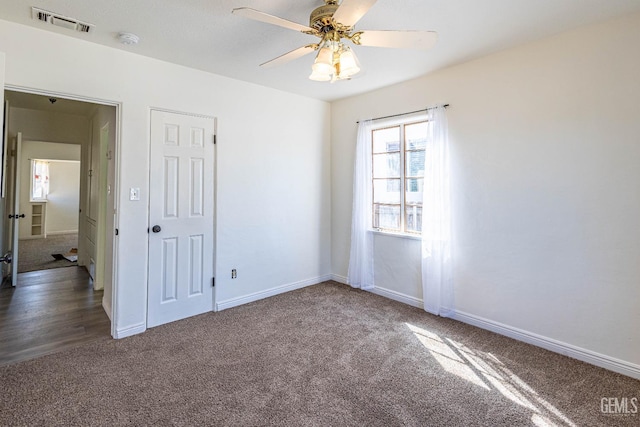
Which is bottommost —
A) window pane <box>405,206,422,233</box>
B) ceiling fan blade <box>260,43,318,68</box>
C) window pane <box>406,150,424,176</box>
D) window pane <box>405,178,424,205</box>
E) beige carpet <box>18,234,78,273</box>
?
beige carpet <box>18,234,78,273</box>

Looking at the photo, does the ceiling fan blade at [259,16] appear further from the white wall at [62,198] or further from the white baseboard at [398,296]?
the white wall at [62,198]

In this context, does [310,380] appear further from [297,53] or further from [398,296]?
[297,53]

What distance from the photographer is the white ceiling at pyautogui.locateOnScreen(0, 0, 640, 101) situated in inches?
81.1

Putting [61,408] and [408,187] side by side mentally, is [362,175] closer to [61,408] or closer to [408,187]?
[408,187]

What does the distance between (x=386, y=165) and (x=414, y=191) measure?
0.53 metres

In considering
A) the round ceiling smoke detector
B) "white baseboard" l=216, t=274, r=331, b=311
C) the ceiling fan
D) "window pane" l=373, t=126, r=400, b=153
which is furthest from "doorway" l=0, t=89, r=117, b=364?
"window pane" l=373, t=126, r=400, b=153

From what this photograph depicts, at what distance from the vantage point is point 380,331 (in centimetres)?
292

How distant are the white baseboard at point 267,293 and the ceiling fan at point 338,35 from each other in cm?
256

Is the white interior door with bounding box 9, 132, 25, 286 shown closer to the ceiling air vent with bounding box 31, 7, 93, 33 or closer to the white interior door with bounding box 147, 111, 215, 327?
the white interior door with bounding box 147, 111, 215, 327

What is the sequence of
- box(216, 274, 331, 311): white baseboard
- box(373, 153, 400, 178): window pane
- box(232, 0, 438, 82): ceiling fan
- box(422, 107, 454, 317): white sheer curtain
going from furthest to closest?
box(373, 153, 400, 178): window pane → box(216, 274, 331, 311): white baseboard → box(422, 107, 454, 317): white sheer curtain → box(232, 0, 438, 82): ceiling fan

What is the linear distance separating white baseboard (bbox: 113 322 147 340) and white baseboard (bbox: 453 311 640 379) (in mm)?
3048

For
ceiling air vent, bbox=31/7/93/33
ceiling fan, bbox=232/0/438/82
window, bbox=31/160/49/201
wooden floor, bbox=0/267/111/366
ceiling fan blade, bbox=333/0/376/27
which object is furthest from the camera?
window, bbox=31/160/49/201

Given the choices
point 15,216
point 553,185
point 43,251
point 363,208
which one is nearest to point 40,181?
point 43,251

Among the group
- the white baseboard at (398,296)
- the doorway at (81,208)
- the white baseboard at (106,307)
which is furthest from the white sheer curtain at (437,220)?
the white baseboard at (106,307)
